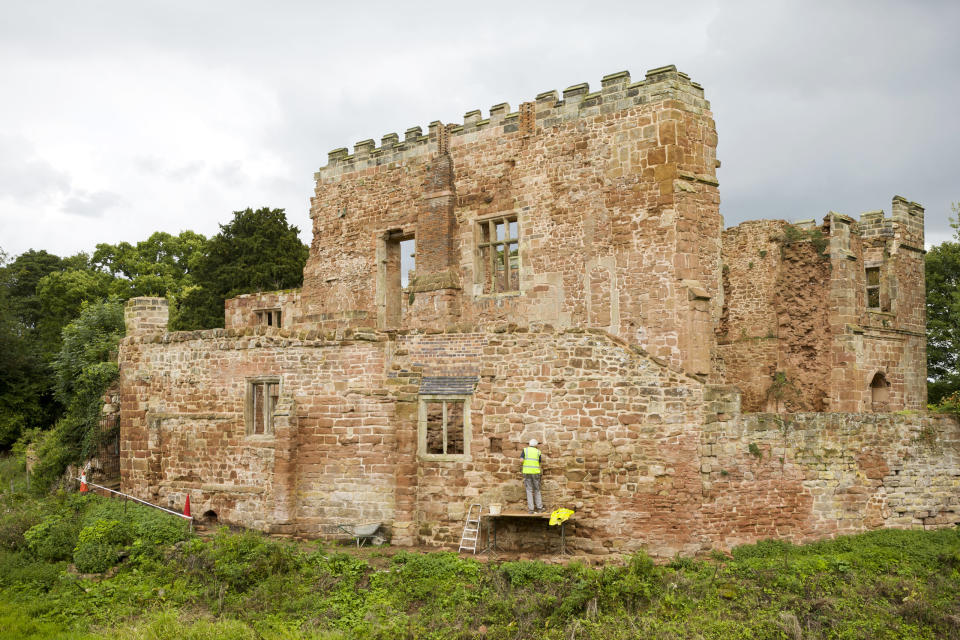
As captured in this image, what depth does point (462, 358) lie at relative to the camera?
541 inches

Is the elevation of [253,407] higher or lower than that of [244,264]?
lower

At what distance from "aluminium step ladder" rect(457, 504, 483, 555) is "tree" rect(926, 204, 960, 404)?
20.4 metres

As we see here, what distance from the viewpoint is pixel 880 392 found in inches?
886

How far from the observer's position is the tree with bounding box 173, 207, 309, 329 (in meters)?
36.9

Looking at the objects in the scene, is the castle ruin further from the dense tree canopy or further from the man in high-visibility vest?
the dense tree canopy

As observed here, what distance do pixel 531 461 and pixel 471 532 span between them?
1646 millimetres

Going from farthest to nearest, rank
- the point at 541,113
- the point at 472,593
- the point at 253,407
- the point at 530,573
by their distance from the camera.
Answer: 1. the point at 541,113
2. the point at 253,407
3. the point at 530,573
4. the point at 472,593

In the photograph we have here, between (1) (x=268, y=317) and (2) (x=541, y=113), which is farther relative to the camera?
(1) (x=268, y=317)

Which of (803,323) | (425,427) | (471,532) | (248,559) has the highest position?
(803,323)

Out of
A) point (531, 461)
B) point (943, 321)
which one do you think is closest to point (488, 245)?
point (531, 461)

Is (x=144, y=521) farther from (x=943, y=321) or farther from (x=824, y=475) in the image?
(x=943, y=321)

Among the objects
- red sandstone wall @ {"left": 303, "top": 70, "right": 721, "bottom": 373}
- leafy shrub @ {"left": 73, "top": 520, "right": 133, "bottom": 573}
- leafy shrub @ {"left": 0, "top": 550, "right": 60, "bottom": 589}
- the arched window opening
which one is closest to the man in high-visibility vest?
red sandstone wall @ {"left": 303, "top": 70, "right": 721, "bottom": 373}

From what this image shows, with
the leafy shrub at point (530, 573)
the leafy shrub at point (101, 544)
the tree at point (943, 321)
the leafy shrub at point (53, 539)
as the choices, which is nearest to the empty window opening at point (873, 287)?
the tree at point (943, 321)

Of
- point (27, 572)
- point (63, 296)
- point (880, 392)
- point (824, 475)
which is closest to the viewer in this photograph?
point (27, 572)
